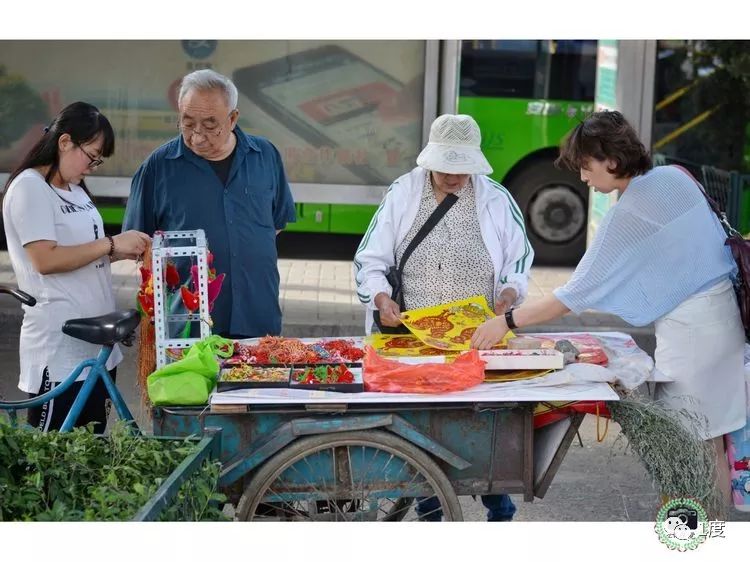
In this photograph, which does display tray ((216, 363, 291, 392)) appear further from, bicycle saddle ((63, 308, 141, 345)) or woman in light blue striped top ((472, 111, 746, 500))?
woman in light blue striped top ((472, 111, 746, 500))

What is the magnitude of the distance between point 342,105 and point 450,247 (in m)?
4.95

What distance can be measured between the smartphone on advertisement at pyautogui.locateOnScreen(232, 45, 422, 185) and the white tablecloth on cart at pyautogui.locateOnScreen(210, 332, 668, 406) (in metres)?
5.43

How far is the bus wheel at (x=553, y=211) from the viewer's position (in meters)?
10.2

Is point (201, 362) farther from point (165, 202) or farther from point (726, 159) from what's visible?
point (726, 159)

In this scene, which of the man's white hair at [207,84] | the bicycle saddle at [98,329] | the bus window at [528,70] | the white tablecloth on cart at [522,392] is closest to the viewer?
the white tablecloth on cart at [522,392]

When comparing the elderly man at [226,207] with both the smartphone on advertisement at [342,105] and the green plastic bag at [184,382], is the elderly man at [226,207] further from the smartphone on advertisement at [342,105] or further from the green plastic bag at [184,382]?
the smartphone on advertisement at [342,105]

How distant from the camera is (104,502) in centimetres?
338

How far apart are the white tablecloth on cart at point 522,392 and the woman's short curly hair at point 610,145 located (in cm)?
71

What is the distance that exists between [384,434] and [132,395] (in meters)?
3.35

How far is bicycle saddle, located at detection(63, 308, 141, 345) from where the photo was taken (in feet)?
13.4

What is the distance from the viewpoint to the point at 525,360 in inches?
156

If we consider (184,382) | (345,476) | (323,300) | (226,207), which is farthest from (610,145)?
(323,300)

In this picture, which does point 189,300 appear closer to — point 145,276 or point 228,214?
point 145,276
